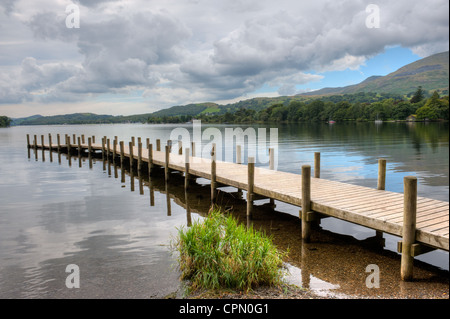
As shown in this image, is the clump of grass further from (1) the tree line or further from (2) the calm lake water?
(1) the tree line

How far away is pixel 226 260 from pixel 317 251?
10.3ft

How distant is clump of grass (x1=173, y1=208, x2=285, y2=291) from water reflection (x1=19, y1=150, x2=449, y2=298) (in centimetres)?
86

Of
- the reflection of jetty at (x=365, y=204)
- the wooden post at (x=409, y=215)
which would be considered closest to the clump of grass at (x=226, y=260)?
the reflection of jetty at (x=365, y=204)

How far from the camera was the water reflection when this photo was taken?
6.21 meters

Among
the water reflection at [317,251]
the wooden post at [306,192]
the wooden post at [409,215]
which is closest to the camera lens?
the wooden post at [409,215]

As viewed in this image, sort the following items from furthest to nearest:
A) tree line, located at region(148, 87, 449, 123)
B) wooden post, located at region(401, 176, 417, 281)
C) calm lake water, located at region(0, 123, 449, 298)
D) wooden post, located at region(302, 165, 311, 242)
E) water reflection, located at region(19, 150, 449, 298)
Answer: tree line, located at region(148, 87, 449, 123) → wooden post, located at region(302, 165, 311, 242) → calm lake water, located at region(0, 123, 449, 298) → water reflection, located at region(19, 150, 449, 298) → wooden post, located at region(401, 176, 417, 281)

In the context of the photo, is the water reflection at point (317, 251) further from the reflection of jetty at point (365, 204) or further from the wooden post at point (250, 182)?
the reflection of jetty at point (365, 204)

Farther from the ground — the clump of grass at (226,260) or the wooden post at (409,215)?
the wooden post at (409,215)

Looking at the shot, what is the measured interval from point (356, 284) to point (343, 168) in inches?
707

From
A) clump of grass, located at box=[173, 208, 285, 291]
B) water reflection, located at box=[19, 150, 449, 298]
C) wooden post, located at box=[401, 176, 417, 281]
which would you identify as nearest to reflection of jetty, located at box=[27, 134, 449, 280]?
wooden post, located at box=[401, 176, 417, 281]

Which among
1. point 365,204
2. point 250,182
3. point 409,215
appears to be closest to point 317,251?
point 365,204

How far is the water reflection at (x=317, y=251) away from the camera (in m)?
6.21

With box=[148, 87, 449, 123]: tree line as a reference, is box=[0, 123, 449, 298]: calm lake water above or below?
below

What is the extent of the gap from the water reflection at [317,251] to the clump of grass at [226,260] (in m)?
0.86
